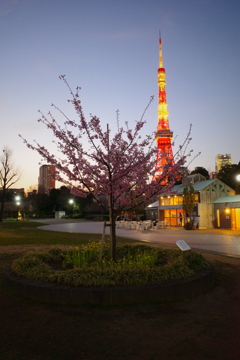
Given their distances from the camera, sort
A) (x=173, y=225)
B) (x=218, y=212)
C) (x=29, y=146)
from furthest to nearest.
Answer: (x=173, y=225), (x=218, y=212), (x=29, y=146)

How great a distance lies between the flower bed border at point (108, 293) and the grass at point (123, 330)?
5.9 inches

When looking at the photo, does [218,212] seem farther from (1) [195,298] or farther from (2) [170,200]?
(1) [195,298]

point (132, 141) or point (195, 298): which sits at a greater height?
point (132, 141)

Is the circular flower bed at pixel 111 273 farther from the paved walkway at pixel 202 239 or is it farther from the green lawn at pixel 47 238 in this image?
the green lawn at pixel 47 238

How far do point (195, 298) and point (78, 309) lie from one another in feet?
7.92

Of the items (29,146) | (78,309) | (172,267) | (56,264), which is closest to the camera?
(78,309)

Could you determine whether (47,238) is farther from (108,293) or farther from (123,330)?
(123,330)

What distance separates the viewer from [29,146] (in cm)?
775

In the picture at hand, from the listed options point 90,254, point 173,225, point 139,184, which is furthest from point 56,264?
point 173,225

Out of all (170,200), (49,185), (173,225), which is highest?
(49,185)

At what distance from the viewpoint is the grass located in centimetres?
347

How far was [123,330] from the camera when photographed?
4121 mm

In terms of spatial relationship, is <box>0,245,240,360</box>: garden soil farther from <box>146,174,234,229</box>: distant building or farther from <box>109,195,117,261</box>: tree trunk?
<box>146,174,234,229</box>: distant building

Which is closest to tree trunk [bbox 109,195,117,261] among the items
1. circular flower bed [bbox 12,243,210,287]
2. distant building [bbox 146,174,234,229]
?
circular flower bed [bbox 12,243,210,287]
